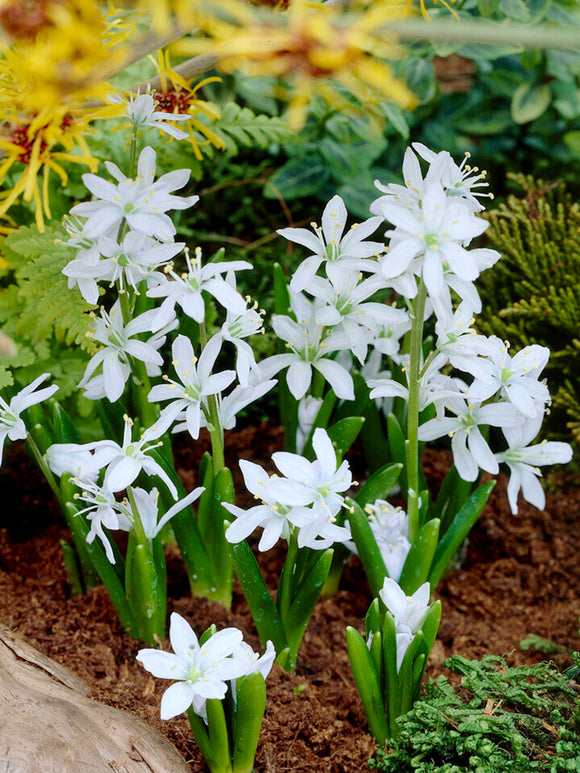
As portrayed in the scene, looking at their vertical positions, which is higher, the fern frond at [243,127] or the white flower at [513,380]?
the fern frond at [243,127]

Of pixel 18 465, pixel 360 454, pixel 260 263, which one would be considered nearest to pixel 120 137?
pixel 260 263

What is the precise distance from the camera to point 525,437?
1.69m

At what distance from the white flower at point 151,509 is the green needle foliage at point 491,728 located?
0.58 metres

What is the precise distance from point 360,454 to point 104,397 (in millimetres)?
1005

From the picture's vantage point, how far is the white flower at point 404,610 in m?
1.47

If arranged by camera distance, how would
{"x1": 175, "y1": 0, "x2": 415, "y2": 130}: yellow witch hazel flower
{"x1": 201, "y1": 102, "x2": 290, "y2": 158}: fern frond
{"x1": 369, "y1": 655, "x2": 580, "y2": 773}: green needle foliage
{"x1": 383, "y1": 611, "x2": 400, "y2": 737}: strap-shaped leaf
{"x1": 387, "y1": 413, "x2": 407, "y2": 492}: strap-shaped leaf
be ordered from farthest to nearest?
{"x1": 201, "y1": 102, "x2": 290, "y2": 158}: fern frond
{"x1": 387, "y1": 413, "x2": 407, "y2": 492}: strap-shaped leaf
{"x1": 383, "y1": 611, "x2": 400, "y2": 737}: strap-shaped leaf
{"x1": 369, "y1": 655, "x2": 580, "y2": 773}: green needle foliage
{"x1": 175, "y1": 0, "x2": 415, "y2": 130}: yellow witch hazel flower

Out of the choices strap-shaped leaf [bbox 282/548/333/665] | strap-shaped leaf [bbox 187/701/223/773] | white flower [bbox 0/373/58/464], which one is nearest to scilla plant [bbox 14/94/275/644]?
white flower [bbox 0/373/58/464]

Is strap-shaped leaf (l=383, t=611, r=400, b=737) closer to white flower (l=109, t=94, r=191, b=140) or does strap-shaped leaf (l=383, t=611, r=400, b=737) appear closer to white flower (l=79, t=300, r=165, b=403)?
white flower (l=79, t=300, r=165, b=403)

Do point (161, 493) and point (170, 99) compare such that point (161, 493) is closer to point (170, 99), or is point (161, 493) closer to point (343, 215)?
point (343, 215)

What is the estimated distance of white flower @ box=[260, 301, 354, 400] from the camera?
165 centimetres

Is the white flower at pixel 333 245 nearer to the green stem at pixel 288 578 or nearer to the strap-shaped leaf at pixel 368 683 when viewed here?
the green stem at pixel 288 578

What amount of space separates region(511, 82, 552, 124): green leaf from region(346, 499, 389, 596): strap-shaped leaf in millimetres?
1927

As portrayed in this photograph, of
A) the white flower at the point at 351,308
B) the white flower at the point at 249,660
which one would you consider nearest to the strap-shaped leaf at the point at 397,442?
the white flower at the point at 351,308

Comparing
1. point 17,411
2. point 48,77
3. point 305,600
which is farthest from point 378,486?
point 48,77
